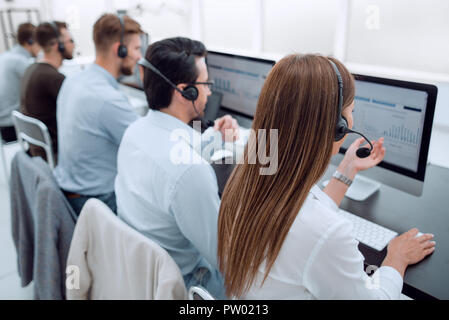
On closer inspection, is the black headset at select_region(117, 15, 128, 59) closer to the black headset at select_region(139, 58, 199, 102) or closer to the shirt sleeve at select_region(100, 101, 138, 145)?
the shirt sleeve at select_region(100, 101, 138, 145)

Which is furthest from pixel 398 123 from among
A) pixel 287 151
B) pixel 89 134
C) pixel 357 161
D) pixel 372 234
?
pixel 89 134

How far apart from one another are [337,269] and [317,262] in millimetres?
44

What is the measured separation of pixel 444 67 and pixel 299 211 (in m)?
1.85

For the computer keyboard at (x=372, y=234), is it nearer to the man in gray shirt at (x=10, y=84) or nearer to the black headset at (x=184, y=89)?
the black headset at (x=184, y=89)

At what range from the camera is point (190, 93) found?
4.16ft

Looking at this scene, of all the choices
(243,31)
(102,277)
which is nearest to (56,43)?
(243,31)

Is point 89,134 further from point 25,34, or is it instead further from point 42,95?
point 25,34

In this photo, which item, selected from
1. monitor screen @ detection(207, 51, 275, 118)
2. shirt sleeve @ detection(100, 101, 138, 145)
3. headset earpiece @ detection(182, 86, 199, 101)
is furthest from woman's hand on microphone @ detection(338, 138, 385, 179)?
shirt sleeve @ detection(100, 101, 138, 145)

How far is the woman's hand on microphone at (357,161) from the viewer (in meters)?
1.19

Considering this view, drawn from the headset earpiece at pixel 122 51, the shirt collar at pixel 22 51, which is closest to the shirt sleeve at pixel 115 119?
Result: the headset earpiece at pixel 122 51

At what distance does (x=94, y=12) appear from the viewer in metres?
4.35

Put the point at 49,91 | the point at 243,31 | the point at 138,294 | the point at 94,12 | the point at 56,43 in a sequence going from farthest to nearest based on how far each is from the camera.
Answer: the point at 94,12, the point at 243,31, the point at 56,43, the point at 49,91, the point at 138,294

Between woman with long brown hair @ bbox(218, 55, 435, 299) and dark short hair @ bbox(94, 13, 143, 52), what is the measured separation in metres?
1.35
